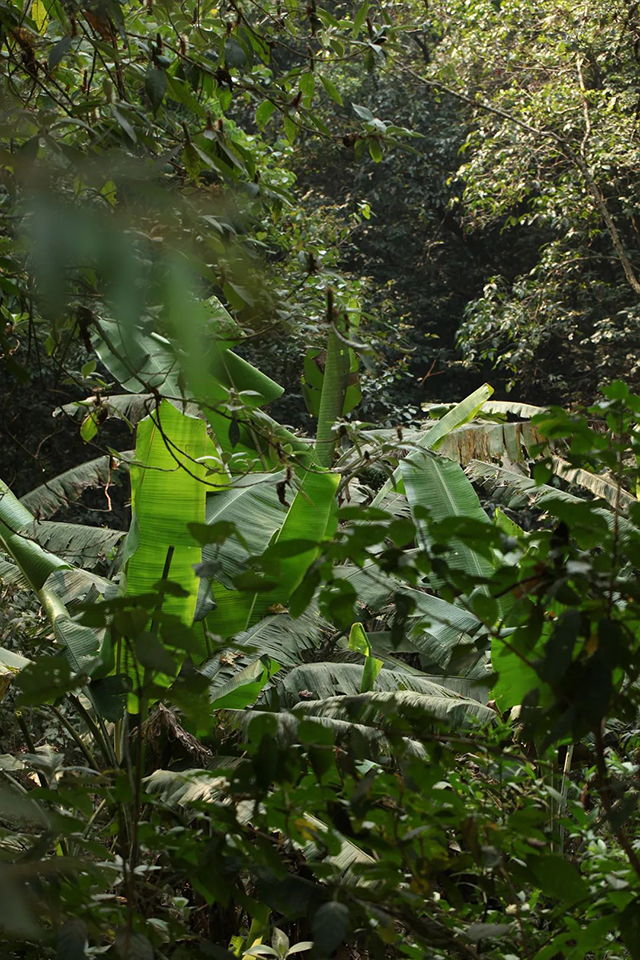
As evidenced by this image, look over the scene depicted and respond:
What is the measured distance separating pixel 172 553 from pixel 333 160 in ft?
33.6

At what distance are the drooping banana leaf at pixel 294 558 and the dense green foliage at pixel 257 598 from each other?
11 mm

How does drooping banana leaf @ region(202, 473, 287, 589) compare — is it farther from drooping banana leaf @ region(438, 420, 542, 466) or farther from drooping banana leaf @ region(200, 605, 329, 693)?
drooping banana leaf @ region(438, 420, 542, 466)

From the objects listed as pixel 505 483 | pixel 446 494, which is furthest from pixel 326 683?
pixel 505 483

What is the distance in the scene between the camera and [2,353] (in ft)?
5.18

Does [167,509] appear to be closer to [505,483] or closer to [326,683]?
[326,683]

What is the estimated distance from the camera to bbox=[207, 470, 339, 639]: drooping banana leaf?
10.0 ft

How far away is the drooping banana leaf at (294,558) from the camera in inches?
120

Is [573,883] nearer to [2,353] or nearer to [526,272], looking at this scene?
[2,353]

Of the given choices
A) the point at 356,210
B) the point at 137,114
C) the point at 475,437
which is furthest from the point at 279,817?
the point at 356,210

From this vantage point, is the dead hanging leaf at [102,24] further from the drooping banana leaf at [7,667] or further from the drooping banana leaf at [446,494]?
the drooping banana leaf at [446,494]

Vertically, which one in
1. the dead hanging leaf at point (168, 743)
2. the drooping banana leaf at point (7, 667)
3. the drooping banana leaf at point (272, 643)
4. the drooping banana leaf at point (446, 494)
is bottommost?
the dead hanging leaf at point (168, 743)

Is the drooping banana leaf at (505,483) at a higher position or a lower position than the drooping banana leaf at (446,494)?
lower

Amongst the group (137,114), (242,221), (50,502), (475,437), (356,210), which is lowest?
(50,502)

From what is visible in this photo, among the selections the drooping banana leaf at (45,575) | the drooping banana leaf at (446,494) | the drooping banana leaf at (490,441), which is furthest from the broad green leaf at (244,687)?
the drooping banana leaf at (490,441)
